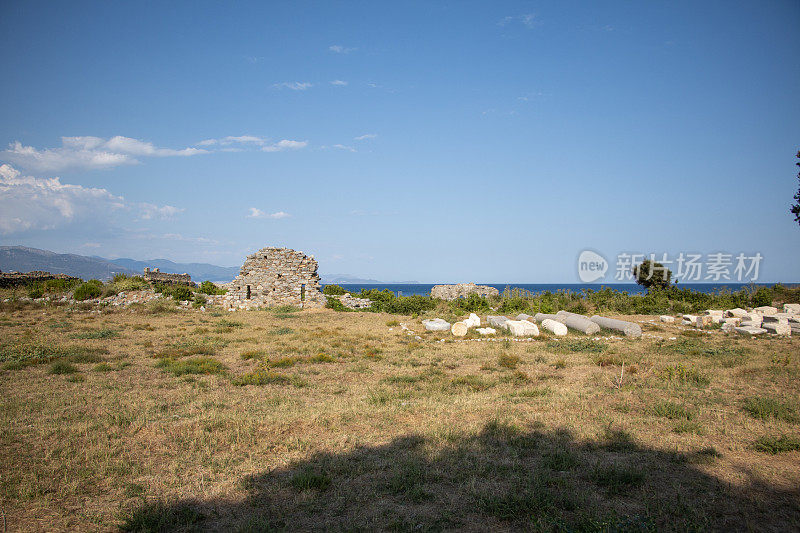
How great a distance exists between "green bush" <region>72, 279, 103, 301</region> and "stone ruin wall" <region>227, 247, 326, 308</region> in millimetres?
9453

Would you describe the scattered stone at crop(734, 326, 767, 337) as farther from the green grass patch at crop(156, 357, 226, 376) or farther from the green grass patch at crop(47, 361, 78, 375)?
the green grass patch at crop(47, 361, 78, 375)

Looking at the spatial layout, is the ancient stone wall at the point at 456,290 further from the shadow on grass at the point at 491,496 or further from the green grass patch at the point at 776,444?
the shadow on grass at the point at 491,496

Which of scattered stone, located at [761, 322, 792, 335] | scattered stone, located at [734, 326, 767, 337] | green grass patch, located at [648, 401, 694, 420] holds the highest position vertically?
scattered stone, located at [761, 322, 792, 335]

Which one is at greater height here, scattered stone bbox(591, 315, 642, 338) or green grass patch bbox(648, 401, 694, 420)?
scattered stone bbox(591, 315, 642, 338)

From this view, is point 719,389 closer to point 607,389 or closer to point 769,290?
point 607,389

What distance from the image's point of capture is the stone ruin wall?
1139 inches

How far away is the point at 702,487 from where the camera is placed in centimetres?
460

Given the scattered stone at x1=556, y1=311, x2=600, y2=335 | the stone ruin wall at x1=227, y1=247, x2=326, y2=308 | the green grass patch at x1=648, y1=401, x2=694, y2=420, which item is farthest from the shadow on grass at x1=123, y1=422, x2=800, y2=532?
the stone ruin wall at x1=227, y1=247, x2=326, y2=308

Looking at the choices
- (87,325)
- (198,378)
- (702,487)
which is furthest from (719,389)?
(87,325)

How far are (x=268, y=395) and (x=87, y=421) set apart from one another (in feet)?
10.2

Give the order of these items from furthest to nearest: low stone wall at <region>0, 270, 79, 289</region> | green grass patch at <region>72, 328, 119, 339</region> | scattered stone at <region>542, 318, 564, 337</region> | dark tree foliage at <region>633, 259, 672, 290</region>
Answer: dark tree foliage at <region>633, 259, 672, 290</region>
low stone wall at <region>0, 270, 79, 289</region>
scattered stone at <region>542, 318, 564, 337</region>
green grass patch at <region>72, 328, 119, 339</region>

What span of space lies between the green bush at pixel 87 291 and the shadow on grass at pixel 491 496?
1207 inches

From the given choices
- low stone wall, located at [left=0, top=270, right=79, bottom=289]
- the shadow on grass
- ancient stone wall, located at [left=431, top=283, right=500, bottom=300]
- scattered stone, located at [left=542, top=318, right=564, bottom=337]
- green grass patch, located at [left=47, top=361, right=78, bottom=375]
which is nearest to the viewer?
the shadow on grass

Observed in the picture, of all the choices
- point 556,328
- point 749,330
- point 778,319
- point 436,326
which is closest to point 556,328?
point 556,328
